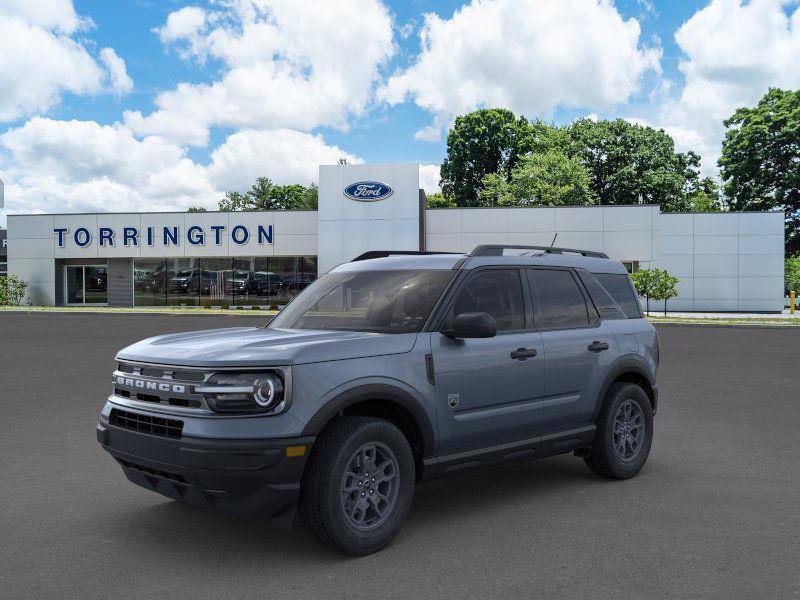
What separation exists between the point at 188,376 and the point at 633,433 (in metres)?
3.91

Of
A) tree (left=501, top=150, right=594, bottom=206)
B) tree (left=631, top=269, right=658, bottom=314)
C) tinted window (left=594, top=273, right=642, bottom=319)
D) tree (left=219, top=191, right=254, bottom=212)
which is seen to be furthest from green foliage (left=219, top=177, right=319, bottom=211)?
tinted window (left=594, top=273, right=642, bottom=319)

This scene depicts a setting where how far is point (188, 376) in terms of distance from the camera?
4.18 meters

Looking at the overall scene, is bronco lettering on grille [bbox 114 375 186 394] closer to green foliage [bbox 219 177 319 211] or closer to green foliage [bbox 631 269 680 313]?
green foliage [bbox 631 269 680 313]

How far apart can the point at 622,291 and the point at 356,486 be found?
343 cm

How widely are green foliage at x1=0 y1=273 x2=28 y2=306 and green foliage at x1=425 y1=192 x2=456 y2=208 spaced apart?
37288 millimetres

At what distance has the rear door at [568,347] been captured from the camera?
18.1ft

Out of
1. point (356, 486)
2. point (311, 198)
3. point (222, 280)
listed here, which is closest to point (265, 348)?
point (356, 486)

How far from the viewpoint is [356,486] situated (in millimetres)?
4309

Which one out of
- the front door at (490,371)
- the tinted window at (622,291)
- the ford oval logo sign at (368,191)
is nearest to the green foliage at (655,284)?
the ford oval logo sign at (368,191)

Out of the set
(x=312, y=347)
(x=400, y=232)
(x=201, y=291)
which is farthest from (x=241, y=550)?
(x=201, y=291)

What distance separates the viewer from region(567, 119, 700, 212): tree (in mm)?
57562

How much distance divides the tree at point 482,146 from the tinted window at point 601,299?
198 ft

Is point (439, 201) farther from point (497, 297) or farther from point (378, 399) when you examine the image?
point (378, 399)

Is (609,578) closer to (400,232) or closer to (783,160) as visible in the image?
(400,232)
